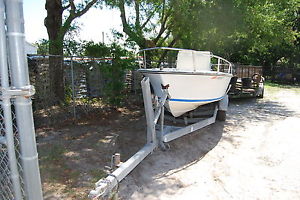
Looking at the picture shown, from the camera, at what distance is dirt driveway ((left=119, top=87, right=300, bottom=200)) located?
3.56 meters

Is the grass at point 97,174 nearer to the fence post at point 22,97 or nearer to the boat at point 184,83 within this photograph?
the boat at point 184,83

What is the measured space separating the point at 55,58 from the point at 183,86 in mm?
4086

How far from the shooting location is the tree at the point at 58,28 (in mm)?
7000

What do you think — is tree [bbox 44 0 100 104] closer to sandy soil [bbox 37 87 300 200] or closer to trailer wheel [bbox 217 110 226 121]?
sandy soil [bbox 37 87 300 200]

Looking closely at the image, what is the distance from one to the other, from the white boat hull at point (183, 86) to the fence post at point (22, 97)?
357 centimetres

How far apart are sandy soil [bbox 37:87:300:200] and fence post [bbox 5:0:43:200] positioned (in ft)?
6.79

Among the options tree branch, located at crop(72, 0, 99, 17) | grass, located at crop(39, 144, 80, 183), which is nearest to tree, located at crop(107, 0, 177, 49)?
tree branch, located at crop(72, 0, 99, 17)

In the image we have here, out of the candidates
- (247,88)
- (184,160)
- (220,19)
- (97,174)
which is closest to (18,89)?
(97,174)

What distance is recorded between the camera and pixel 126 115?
8.20 meters

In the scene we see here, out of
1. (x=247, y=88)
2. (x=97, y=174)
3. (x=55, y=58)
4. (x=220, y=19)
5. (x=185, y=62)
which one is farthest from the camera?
(x=247, y=88)

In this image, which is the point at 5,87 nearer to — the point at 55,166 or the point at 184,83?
the point at 55,166

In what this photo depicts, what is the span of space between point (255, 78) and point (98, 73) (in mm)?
8247

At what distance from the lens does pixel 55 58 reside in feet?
23.0

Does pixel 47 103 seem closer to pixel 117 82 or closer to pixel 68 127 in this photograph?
pixel 68 127
